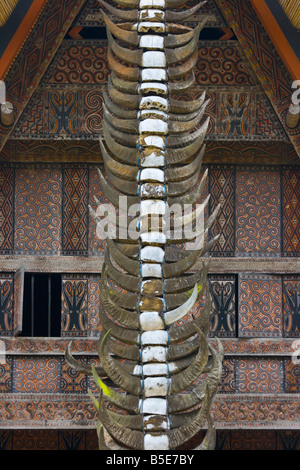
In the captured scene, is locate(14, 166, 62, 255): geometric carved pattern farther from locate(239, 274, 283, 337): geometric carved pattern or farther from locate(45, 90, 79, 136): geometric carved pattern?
locate(239, 274, 283, 337): geometric carved pattern

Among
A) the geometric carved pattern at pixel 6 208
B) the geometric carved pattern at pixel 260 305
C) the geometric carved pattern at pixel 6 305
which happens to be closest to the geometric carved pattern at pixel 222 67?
the geometric carved pattern at pixel 260 305

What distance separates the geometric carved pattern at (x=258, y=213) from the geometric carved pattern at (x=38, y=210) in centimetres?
130

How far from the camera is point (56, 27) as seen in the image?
655 cm

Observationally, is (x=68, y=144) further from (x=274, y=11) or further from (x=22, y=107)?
(x=274, y=11)

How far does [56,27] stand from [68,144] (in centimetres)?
81

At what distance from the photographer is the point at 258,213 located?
22.8 feet

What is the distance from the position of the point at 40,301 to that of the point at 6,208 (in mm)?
706

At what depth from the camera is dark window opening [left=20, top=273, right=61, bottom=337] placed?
684 cm

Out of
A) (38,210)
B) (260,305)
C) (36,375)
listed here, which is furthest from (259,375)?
(38,210)

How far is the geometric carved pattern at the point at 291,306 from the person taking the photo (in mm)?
6781

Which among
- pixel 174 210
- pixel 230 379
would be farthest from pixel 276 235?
pixel 174 210

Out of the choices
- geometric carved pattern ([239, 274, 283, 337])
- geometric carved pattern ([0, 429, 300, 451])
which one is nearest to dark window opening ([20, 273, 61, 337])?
geometric carved pattern ([0, 429, 300, 451])

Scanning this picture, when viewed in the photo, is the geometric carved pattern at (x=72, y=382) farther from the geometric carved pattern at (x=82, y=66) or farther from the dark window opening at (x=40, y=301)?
the geometric carved pattern at (x=82, y=66)

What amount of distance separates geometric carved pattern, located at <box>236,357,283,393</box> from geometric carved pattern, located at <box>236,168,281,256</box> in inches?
30.4
